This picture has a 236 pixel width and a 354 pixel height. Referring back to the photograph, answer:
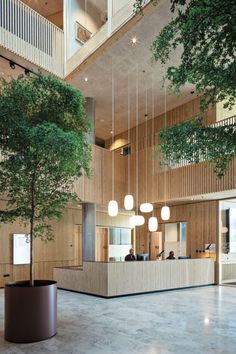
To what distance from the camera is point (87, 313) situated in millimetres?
7277

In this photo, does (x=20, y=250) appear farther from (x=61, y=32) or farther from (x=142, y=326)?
(x=61, y=32)

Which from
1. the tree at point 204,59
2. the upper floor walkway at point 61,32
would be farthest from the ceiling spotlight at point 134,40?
the tree at point 204,59

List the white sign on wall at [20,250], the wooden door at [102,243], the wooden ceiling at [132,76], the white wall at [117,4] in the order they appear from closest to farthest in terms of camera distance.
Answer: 1. the wooden ceiling at [132,76]
2. the white wall at [117,4]
3. the white sign on wall at [20,250]
4. the wooden door at [102,243]

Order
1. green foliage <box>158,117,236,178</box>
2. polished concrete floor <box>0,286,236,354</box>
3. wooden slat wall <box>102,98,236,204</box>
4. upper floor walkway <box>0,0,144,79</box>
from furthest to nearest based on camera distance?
wooden slat wall <box>102,98,236,204</box> < upper floor walkway <box>0,0,144,79</box> < polished concrete floor <box>0,286,236,354</box> < green foliage <box>158,117,236,178</box>

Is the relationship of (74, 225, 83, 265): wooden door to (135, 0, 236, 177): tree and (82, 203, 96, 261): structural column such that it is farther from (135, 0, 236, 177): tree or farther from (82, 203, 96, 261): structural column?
(135, 0, 236, 177): tree

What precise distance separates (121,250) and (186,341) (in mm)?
11242

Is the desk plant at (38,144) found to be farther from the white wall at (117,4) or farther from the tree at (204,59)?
the white wall at (117,4)

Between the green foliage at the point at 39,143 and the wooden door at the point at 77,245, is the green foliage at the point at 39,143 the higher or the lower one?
the higher one

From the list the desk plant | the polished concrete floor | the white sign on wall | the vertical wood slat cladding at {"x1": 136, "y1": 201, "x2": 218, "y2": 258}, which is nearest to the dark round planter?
the desk plant

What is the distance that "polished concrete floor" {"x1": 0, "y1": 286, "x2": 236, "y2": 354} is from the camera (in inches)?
196

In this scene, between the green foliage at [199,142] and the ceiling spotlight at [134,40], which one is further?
the ceiling spotlight at [134,40]

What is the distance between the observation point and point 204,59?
3.97 m

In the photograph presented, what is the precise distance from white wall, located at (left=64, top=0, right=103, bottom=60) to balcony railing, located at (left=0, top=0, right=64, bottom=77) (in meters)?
0.25

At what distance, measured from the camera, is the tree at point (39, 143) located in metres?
5.09
